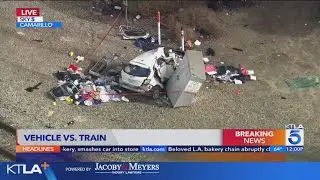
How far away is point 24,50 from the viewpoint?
14469 mm

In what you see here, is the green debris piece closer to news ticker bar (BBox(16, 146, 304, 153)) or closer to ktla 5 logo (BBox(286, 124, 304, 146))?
ktla 5 logo (BBox(286, 124, 304, 146))

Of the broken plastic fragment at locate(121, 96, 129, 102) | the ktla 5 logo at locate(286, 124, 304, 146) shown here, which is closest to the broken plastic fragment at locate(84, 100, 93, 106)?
the broken plastic fragment at locate(121, 96, 129, 102)

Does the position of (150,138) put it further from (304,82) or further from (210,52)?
(304,82)

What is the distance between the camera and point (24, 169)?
10.3 meters

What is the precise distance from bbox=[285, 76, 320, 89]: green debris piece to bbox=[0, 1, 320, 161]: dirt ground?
0.17 metres

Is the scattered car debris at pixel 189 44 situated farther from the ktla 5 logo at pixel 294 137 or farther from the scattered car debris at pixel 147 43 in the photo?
the ktla 5 logo at pixel 294 137

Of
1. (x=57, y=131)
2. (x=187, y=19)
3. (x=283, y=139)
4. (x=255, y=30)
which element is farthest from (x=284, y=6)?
(x=57, y=131)

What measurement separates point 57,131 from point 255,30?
6406 millimetres

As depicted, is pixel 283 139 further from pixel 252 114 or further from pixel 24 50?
pixel 24 50

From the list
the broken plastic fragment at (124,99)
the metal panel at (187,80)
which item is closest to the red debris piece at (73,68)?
the broken plastic fragment at (124,99)

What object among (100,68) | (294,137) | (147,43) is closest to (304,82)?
(294,137)

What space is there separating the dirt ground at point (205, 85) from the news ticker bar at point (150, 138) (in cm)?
45

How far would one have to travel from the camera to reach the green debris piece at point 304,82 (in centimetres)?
1384

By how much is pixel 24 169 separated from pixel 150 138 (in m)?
2.45
